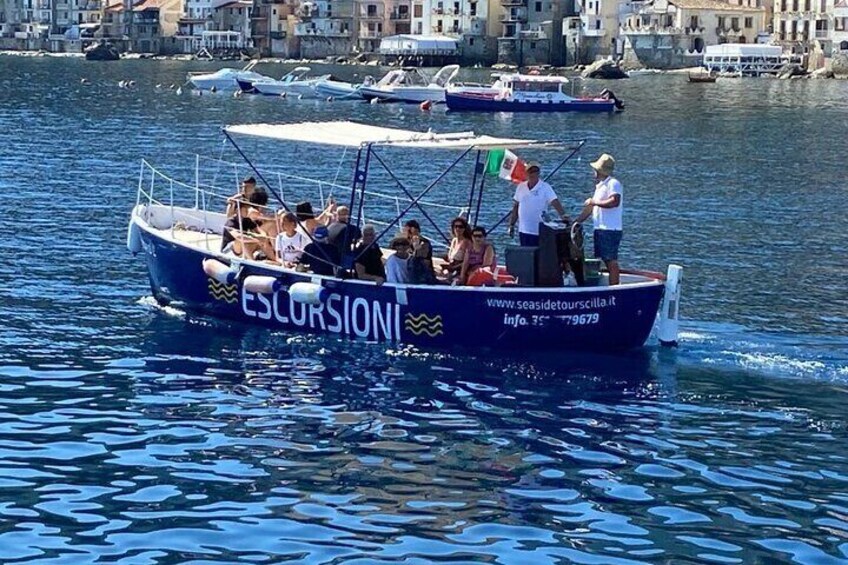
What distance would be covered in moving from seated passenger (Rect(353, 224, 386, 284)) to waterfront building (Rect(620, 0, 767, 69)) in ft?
468

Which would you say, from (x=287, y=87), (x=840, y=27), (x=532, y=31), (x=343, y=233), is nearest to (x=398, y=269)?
(x=343, y=233)

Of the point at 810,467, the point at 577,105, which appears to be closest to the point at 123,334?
the point at 810,467

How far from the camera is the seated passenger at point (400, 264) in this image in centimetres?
2383

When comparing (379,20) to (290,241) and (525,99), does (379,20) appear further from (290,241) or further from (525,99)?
(290,241)

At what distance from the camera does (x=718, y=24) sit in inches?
6560

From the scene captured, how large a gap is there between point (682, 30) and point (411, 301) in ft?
477

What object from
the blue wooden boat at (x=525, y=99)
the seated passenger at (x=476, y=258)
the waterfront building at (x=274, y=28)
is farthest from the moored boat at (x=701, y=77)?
the seated passenger at (x=476, y=258)

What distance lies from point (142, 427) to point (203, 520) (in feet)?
12.6

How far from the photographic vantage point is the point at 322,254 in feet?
80.5

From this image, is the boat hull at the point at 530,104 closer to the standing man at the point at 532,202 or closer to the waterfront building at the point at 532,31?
the standing man at the point at 532,202

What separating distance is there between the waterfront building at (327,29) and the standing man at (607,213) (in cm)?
16862

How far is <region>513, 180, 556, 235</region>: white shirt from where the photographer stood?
2373 cm

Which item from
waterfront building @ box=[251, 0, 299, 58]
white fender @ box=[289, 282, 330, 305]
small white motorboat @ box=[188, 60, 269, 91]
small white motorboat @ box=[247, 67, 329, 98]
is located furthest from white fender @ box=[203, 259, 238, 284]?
waterfront building @ box=[251, 0, 299, 58]

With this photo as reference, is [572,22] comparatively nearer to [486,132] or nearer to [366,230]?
[486,132]
